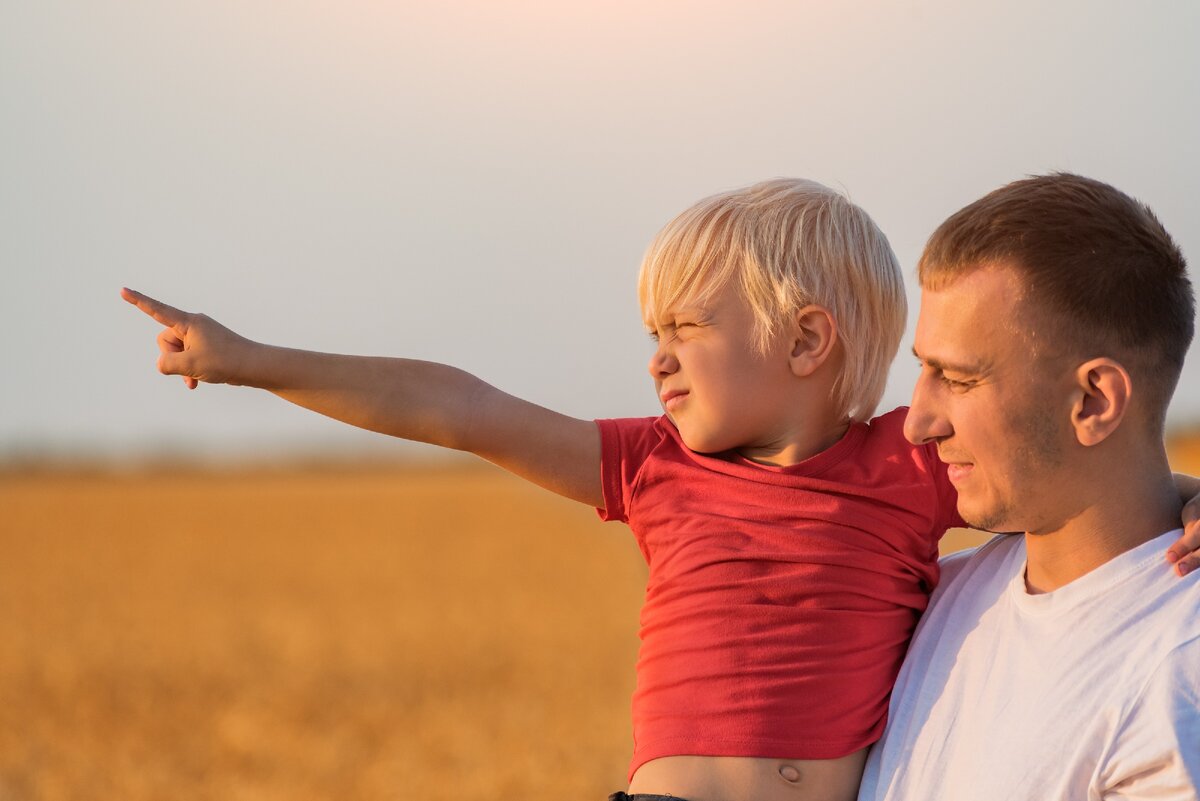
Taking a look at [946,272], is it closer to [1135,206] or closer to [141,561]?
[1135,206]

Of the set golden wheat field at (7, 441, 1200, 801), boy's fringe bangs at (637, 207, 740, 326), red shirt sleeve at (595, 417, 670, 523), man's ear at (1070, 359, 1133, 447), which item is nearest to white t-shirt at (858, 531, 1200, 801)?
man's ear at (1070, 359, 1133, 447)

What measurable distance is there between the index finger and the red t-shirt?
2.93 ft

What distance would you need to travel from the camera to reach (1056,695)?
2.45 metres

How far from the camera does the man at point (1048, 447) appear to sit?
2465 millimetres

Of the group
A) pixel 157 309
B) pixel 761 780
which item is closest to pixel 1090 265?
pixel 761 780

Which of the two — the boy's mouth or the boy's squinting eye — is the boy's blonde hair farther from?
the boy's squinting eye

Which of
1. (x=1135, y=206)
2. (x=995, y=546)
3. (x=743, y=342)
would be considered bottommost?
(x=995, y=546)

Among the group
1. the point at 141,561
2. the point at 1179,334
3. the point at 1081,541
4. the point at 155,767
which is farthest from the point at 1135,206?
the point at 141,561

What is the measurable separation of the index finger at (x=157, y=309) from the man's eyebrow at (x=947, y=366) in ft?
4.72

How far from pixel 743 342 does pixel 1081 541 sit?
2.51 ft

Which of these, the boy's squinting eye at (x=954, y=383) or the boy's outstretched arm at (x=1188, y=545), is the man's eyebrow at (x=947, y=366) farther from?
the boy's outstretched arm at (x=1188, y=545)

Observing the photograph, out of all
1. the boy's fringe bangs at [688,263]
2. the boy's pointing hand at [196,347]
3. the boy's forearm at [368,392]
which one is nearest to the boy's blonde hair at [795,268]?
the boy's fringe bangs at [688,263]

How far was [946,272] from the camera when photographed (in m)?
2.63

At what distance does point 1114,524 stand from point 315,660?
16.4 meters
